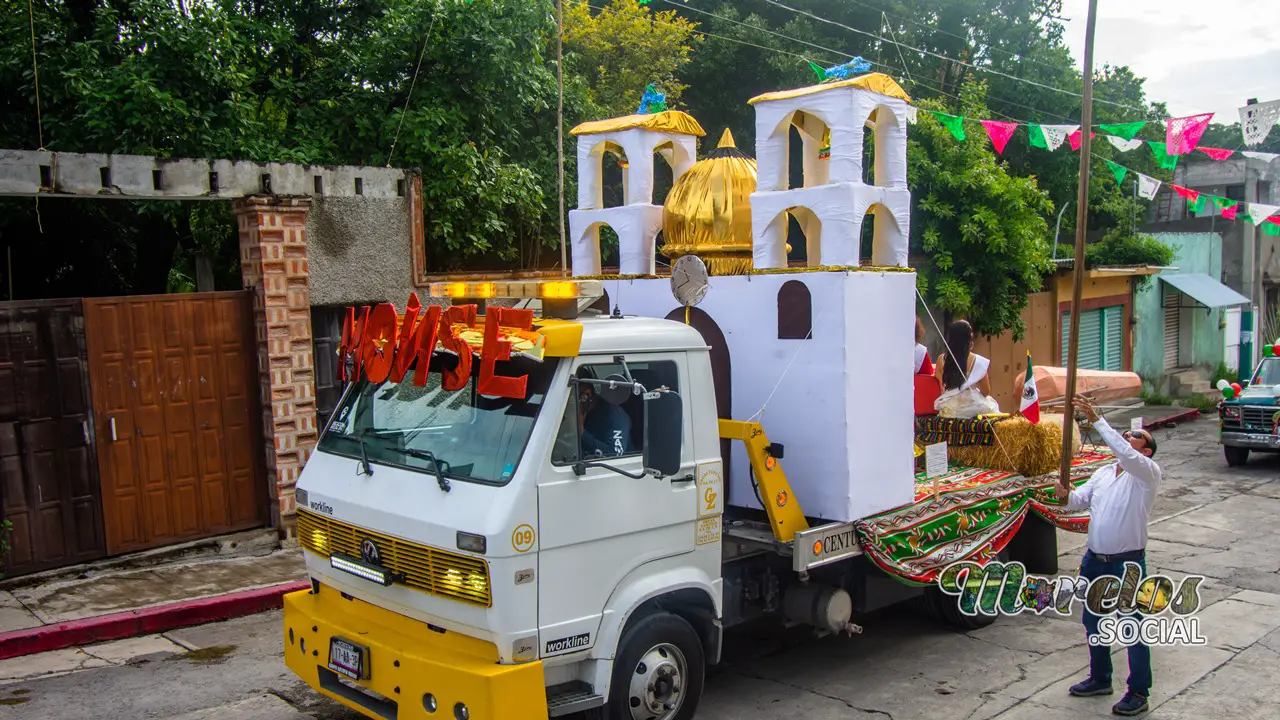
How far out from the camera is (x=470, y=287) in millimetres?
5633

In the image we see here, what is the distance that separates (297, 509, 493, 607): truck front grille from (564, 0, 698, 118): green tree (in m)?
12.9

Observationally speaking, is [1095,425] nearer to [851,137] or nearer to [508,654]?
[851,137]

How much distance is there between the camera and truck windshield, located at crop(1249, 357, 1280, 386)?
14.4 m

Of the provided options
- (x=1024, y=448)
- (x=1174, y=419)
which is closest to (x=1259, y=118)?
(x=1024, y=448)

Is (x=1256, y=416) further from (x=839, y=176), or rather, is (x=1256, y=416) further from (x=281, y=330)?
(x=281, y=330)

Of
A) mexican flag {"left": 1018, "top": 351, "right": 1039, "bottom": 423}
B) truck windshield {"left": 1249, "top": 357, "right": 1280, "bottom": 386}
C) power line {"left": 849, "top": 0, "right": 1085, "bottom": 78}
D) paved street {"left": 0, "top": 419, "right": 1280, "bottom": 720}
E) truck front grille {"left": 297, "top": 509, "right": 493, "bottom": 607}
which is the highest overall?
power line {"left": 849, "top": 0, "right": 1085, "bottom": 78}

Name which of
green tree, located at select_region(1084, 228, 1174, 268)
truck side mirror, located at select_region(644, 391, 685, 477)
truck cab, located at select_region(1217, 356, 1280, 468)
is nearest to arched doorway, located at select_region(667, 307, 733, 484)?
truck side mirror, located at select_region(644, 391, 685, 477)

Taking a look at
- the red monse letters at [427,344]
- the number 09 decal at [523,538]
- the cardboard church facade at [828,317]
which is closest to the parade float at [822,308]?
the cardboard church facade at [828,317]

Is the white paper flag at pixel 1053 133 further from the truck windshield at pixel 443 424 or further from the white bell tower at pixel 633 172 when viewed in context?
the truck windshield at pixel 443 424

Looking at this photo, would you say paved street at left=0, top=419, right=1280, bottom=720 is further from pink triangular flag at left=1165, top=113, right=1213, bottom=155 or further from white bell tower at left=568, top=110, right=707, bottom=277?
pink triangular flag at left=1165, top=113, right=1213, bottom=155

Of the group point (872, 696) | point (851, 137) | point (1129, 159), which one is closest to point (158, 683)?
point (872, 696)

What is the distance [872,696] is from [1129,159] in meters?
24.1

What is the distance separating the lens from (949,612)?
7137mm

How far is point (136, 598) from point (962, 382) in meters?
6.82
